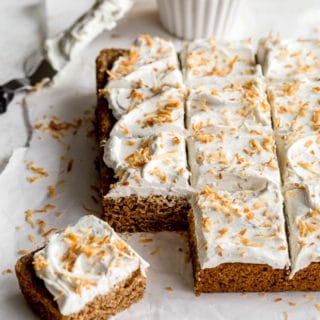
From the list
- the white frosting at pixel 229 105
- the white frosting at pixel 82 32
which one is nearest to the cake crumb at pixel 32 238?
the white frosting at pixel 229 105

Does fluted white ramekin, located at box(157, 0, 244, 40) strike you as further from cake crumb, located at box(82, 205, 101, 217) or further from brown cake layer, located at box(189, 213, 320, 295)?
brown cake layer, located at box(189, 213, 320, 295)

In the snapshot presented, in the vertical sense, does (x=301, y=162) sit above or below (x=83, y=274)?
above

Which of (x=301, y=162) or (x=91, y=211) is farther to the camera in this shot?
(x=91, y=211)

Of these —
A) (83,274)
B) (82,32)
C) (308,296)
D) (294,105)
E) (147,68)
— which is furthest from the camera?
(82,32)

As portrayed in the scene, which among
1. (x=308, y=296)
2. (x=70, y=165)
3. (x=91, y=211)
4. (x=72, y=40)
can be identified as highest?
(x=72, y=40)

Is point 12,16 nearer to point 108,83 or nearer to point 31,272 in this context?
point 108,83

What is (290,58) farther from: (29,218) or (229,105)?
(29,218)

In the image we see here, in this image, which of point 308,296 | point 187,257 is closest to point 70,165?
point 187,257

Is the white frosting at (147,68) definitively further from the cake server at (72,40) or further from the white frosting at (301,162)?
the white frosting at (301,162)
